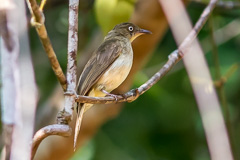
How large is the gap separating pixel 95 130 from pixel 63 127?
3607mm

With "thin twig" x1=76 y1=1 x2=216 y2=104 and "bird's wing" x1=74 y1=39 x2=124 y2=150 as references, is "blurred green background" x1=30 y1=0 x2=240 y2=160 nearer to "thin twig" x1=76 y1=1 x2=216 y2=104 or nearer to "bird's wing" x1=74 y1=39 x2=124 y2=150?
"bird's wing" x1=74 y1=39 x2=124 y2=150

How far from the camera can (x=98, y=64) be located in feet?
14.8

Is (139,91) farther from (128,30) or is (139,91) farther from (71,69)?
(128,30)

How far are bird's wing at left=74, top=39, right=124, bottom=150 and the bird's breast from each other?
5cm

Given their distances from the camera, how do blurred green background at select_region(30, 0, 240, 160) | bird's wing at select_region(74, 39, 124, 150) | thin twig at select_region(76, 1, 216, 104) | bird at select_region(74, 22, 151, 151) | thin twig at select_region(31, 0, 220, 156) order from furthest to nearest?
blurred green background at select_region(30, 0, 240, 160) < bird at select_region(74, 22, 151, 151) < bird's wing at select_region(74, 39, 124, 150) < thin twig at select_region(76, 1, 216, 104) < thin twig at select_region(31, 0, 220, 156)

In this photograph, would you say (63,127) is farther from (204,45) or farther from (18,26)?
(204,45)

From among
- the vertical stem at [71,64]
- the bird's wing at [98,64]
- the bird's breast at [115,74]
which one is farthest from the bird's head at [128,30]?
the vertical stem at [71,64]

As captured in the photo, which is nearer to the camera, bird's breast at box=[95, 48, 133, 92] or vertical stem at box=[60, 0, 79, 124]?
vertical stem at box=[60, 0, 79, 124]

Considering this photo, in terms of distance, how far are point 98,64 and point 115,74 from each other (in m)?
0.21

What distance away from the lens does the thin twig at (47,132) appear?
2.58m

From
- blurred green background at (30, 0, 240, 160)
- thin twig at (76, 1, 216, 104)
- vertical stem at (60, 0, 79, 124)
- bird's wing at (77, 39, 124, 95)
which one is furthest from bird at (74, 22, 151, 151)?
blurred green background at (30, 0, 240, 160)

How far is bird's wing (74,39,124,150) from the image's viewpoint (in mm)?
4250

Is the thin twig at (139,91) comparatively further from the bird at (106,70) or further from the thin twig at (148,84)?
the bird at (106,70)

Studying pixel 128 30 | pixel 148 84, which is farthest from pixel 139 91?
pixel 128 30
